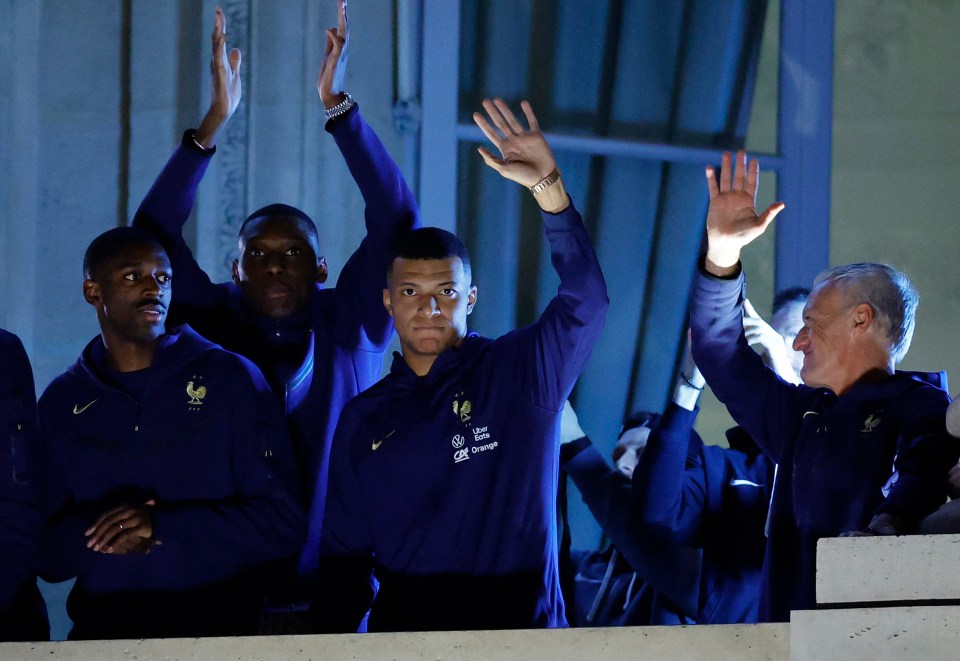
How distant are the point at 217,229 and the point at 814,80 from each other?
1.82 m

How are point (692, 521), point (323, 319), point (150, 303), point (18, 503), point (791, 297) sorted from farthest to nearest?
point (791, 297)
point (692, 521)
point (323, 319)
point (150, 303)
point (18, 503)

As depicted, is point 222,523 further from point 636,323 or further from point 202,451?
point 636,323

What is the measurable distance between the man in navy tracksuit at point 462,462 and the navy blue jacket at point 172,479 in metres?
0.14

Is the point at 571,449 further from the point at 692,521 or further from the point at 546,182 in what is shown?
the point at 546,182

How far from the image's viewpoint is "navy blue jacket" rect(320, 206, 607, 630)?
2.96 metres

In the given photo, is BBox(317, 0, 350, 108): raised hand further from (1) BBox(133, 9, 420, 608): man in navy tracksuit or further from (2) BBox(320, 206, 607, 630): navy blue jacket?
(2) BBox(320, 206, 607, 630): navy blue jacket

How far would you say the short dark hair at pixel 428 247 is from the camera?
317cm

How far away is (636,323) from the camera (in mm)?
4785

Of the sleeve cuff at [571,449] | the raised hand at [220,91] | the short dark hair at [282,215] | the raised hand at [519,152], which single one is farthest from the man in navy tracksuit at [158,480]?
the sleeve cuff at [571,449]

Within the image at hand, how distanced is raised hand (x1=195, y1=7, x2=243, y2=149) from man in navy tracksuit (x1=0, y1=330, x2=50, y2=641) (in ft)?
2.25

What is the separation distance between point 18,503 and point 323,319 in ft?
2.36

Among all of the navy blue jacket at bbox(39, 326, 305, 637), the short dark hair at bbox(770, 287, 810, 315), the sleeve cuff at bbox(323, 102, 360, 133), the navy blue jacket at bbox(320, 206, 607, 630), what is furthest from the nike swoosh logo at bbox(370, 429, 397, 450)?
the short dark hair at bbox(770, 287, 810, 315)

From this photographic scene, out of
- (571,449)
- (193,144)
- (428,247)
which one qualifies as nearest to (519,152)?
(428,247)

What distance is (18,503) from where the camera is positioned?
10.2ft
